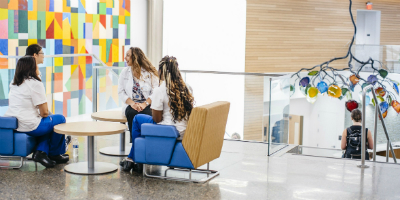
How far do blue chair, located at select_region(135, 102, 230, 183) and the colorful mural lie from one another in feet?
8.24

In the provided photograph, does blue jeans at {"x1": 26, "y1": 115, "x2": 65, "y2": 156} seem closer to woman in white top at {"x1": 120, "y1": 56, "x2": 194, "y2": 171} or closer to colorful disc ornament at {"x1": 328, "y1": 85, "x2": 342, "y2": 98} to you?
woman in white top at {"x1": 120, "y1": 56, "x2": 194, "y2": 171}

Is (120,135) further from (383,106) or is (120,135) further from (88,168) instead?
(383,106)

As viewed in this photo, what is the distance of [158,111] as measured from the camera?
13.9 feet

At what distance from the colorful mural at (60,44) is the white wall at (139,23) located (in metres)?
1.18

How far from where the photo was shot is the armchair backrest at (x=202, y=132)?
13.3 feet

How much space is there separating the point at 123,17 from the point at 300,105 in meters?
7.89

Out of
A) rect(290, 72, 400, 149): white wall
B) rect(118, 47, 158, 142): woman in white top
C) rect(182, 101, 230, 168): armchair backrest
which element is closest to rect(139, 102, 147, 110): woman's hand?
rect(118, 47, 158, 142): woman in white top

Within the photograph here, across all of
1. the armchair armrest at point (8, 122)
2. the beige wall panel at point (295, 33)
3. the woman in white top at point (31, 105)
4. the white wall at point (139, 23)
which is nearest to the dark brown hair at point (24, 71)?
the woman in white top at point (31, 105)

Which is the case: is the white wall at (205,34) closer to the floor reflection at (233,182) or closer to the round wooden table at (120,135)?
the round wooden table at (120,135)

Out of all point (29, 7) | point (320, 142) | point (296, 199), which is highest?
point (29, 7)

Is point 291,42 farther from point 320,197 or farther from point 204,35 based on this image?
point 320,197

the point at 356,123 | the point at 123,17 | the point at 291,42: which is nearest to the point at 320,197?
the point at 356,123

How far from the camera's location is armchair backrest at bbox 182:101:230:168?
4.05 metres

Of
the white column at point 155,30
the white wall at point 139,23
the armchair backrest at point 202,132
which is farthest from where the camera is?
the white column at point 155,30
